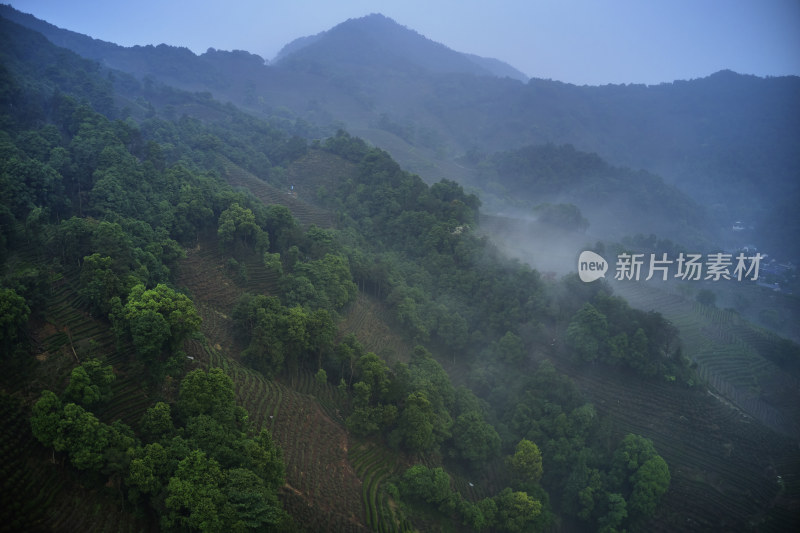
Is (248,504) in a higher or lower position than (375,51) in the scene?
lower

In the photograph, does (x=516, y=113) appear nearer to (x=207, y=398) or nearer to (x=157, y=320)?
(x=157, y=320)

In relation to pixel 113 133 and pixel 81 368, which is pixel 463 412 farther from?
pixel 113 133

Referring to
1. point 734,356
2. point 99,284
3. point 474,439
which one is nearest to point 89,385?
point 99,284

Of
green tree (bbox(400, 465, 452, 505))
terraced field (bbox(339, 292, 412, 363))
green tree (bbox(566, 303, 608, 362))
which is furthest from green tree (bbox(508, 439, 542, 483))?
green tree (bbox(566, 303, 608, 362))

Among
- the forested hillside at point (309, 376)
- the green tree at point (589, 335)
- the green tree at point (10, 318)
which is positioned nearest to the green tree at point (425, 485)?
the forested hillside at point (309, 376)

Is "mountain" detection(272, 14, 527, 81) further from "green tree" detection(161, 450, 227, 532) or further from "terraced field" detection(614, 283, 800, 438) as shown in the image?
"green tree" detection(161, 450, 227, 532)

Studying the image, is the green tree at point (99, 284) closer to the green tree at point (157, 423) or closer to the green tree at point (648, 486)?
the green tree at point (157, 423)
